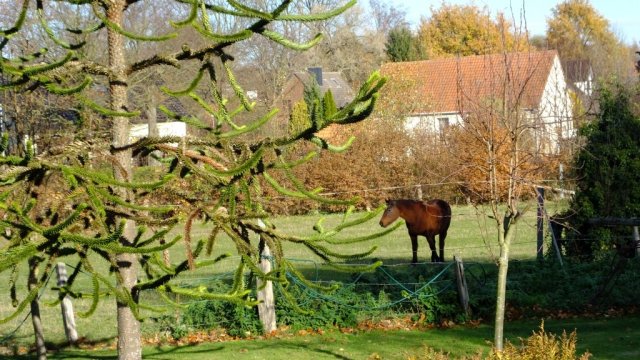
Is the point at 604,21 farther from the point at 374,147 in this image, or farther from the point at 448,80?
the point at 374,147

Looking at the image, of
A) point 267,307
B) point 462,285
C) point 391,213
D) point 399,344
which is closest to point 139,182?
Answer: point 399,344

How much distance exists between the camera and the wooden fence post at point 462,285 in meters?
13.8

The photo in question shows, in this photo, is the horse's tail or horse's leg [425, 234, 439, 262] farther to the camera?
the horse's tail

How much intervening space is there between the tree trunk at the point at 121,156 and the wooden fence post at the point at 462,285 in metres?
8.52

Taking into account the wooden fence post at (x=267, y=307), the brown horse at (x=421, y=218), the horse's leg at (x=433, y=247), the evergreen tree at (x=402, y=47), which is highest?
the evergreen tree at (x=402, y=47)

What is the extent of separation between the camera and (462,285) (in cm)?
1387

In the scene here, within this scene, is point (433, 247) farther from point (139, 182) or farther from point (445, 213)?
point (139, 182)

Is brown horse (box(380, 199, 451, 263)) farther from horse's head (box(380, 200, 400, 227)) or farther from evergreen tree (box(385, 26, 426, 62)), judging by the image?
evergreen tree (box(385, 26, 426, 62))

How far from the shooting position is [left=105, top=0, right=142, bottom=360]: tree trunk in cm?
580

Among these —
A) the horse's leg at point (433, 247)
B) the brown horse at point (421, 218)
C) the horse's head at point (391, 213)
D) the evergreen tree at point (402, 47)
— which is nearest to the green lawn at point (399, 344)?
the horse's leg at point (433, 247)

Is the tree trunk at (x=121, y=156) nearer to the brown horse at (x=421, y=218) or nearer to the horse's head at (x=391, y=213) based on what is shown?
the brown horse at (x=421, y=218)

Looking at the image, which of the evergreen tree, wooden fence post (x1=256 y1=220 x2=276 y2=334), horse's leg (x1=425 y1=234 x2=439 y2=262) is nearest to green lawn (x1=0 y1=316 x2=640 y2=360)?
wooden fence post (x1=256 y1=220 x2=276 y2=334)

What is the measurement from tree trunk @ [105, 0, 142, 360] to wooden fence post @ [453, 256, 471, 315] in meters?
8.52

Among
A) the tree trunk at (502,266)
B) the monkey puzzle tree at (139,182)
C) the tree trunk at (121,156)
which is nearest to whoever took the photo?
the monkey puzzle tree at (139,182)
